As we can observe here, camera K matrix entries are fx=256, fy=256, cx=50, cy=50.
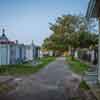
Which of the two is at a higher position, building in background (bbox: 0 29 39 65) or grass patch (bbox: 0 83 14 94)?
building in background (bbox: 0 29 39 65)

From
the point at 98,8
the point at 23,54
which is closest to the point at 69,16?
the point at 23,54

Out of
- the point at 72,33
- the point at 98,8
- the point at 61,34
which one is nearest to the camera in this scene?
the point at 98,8

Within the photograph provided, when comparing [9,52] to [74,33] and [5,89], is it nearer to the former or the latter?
[5,89]

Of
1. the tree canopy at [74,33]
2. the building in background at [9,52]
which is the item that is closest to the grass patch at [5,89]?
the building in background at [9,52]

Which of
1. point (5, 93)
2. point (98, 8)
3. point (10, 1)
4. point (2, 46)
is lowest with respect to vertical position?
point (5, 93)

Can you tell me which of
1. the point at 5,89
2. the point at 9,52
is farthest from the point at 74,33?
the point at 5,89

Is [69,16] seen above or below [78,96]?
above

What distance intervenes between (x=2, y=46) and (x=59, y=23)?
20.0 metres

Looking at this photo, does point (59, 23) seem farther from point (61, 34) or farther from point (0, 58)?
point (0, 58)

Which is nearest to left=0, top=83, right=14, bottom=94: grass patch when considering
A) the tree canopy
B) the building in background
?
the building in background

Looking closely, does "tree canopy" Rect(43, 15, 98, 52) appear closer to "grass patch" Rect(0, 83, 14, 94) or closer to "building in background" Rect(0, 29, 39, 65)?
"building in background" Rect(0, 29, 39, 65)

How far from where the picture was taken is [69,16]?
3972 cm

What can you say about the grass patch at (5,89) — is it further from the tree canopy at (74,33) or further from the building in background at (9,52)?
the tree canopy at (74,33)

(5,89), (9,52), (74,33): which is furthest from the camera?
(74,33)
